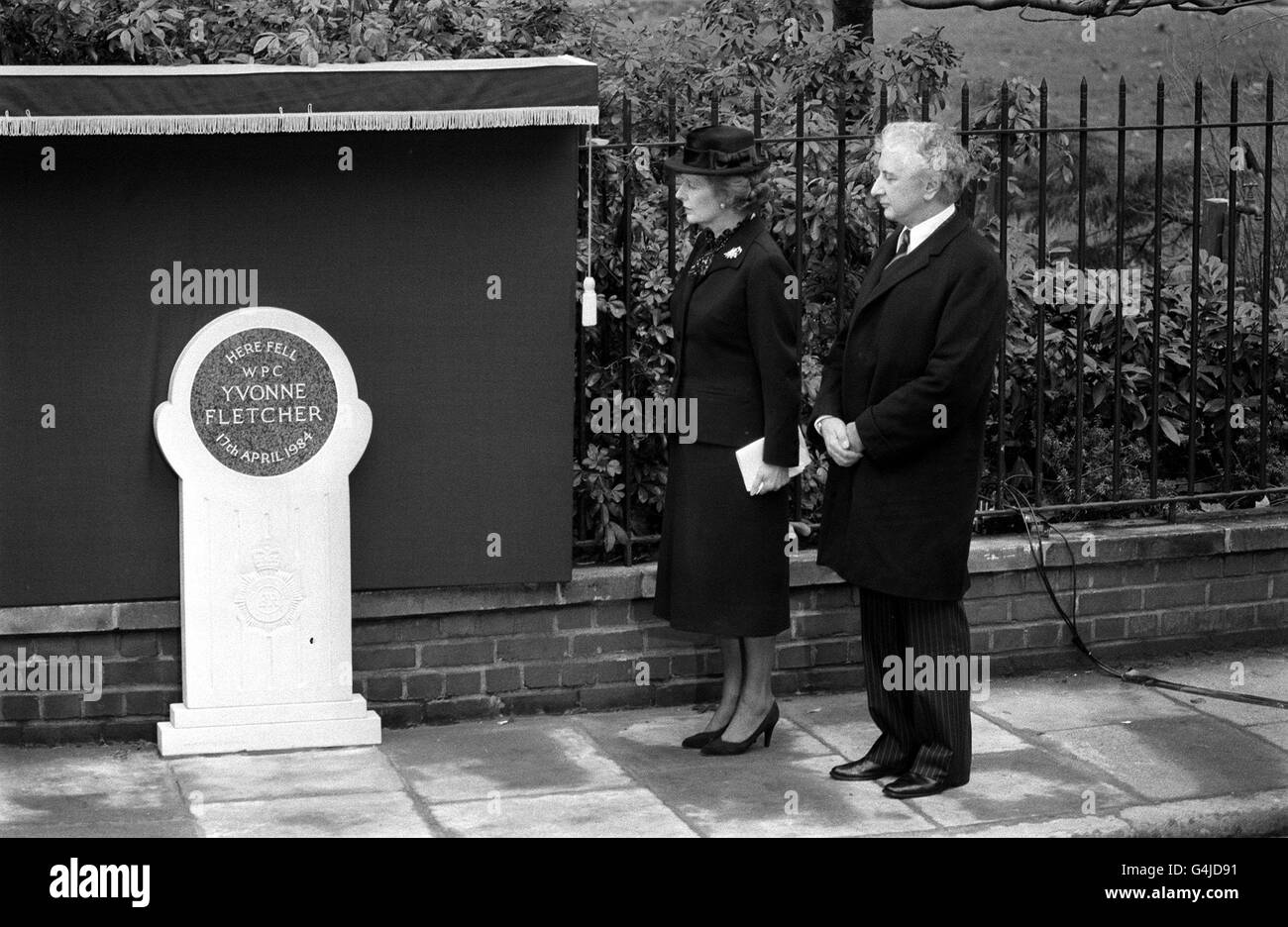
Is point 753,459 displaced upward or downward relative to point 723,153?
downward

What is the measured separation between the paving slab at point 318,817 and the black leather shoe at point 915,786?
1401 mm

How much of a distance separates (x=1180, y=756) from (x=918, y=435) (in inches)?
61.8

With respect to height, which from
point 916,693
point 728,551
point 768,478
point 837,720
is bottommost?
point 837,720

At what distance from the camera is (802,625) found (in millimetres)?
6543

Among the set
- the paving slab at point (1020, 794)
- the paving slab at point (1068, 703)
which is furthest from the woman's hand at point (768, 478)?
the paving slab at point (1068, 703)

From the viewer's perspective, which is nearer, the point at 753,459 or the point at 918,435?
the point at 918,435

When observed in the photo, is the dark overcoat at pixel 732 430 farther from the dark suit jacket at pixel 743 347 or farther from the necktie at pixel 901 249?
the necktie at pixel 901 249

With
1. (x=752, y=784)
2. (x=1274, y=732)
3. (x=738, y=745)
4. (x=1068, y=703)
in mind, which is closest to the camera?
(x=752, y=784)

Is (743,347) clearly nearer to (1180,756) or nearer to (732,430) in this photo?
(732,430)

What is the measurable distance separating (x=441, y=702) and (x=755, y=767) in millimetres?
1173

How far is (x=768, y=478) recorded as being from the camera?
5531 mm

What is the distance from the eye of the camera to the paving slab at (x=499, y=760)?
17.9 ft

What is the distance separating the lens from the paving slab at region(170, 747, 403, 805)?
5.36 metres

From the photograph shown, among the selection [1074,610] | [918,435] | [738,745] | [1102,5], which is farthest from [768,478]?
[1102,5]
